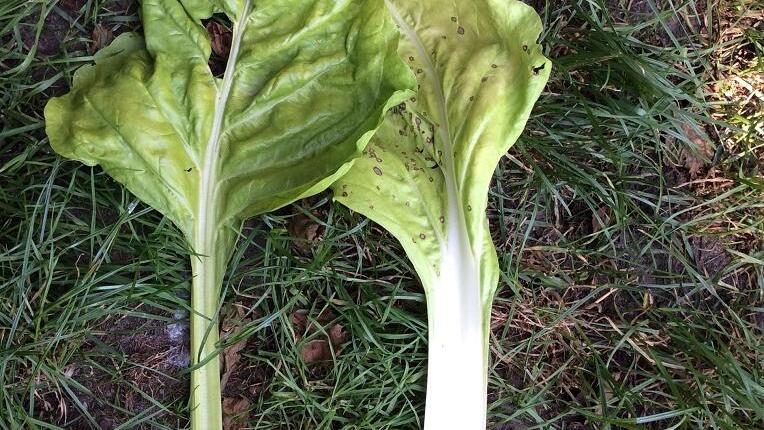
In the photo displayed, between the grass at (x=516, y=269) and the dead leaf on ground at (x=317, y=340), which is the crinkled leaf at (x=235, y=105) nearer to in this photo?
the grass at (x=516, y=269)

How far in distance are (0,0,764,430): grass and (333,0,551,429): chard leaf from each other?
6.6 inches

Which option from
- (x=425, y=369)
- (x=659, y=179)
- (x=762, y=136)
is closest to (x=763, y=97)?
(x=762, y=136)

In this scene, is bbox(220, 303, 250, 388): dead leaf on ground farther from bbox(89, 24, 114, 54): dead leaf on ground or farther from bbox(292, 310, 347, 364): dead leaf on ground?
bbox(89, 24, 114, 54): dead leaf on ground

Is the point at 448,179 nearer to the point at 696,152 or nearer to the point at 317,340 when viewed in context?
the point at 317,340

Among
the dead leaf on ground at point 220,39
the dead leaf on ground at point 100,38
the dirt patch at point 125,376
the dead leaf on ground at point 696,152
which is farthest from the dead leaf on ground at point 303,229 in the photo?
the dead leaf on ground at point 696,152

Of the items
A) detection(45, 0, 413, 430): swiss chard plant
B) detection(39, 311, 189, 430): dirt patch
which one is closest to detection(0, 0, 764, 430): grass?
detection(39, 311, 189, 430): dirt patch

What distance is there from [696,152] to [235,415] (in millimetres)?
1693

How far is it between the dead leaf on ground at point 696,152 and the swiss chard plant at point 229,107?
108cm

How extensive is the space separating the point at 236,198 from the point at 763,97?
1.77 meters

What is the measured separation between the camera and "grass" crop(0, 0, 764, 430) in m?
1.99

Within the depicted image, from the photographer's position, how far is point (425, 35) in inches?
77.3

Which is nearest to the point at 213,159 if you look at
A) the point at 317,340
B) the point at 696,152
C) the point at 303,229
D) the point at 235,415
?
the point at 303,229

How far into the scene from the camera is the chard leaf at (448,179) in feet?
6.29

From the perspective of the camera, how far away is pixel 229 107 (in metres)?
1.90
